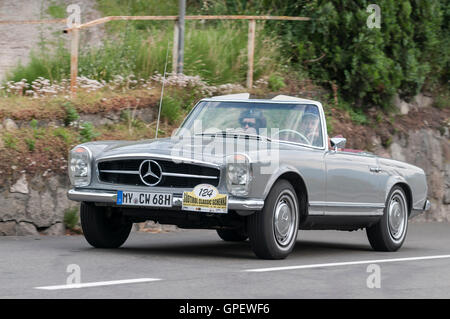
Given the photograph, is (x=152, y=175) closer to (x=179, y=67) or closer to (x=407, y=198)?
(x=407, y=198)

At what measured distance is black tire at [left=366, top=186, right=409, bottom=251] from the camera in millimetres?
10664

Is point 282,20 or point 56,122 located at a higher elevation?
point 282,20

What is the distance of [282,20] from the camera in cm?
1805

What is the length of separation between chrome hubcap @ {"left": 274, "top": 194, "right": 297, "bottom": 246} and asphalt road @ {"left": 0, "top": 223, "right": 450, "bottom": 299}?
219 mm

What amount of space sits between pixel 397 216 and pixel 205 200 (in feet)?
11.0

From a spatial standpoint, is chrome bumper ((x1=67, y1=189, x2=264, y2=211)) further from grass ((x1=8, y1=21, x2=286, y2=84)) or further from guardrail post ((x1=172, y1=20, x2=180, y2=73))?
guardrail post ((x1=172, y1=20, x2=180, y2=73))

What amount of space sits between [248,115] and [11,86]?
448cm

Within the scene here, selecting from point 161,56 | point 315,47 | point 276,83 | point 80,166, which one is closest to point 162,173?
point 80,166

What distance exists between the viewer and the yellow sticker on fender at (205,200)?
27.4ft

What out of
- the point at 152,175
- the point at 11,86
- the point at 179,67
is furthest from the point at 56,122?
the point at 152,175

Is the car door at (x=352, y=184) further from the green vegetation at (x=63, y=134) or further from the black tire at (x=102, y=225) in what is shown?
the green vegetation at (x=63, y=134)

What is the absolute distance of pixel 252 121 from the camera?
9898 mm

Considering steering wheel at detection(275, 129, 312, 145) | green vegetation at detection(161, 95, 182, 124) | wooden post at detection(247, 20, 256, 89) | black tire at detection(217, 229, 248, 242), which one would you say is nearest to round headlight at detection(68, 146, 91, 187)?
steering wheel at detection(275, 129, 312, 145)

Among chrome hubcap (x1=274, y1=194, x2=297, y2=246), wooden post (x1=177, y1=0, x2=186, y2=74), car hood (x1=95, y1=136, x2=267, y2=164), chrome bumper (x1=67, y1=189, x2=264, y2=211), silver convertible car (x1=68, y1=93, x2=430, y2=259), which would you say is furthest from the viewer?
wooden post (x1=177, y1=0, x2=186, y2=74)
